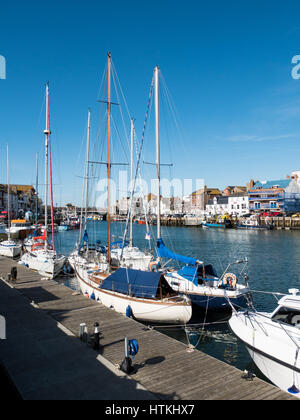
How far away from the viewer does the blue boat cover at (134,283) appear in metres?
16.6

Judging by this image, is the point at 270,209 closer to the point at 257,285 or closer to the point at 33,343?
the point at 257,285

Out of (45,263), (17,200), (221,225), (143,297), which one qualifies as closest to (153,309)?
Answer: (143,297)

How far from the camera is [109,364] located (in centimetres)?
995

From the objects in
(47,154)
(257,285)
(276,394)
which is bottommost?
(257,285)

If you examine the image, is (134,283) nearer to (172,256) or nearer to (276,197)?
(172,256)

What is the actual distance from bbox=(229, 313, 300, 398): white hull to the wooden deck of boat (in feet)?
3.77

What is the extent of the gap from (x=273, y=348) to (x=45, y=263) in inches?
908

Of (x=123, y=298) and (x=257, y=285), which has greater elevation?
(x=123, y=298)

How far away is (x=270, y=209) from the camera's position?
11325cm

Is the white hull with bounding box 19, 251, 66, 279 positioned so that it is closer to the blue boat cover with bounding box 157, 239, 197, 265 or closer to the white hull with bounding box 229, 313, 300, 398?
the blue boat cover with bounding box 157, 239, 197, 265

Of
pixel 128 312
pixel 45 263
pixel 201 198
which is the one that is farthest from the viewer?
pixel 201 198

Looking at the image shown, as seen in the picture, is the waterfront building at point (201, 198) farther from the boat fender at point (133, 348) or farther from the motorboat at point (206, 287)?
the boat fender at point (133, 348)
